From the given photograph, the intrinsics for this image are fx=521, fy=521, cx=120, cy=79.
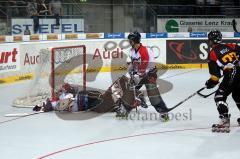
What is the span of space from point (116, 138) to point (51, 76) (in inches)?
144

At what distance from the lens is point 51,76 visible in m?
11.1

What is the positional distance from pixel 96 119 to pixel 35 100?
2175mm

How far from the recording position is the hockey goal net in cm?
1105

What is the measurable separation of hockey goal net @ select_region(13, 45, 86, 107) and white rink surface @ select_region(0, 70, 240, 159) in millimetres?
653

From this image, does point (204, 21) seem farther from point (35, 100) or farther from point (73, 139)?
point (73, 139)

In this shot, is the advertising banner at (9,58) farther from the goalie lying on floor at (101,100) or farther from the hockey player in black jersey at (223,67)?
the hockey player in black jersey at (223,67)

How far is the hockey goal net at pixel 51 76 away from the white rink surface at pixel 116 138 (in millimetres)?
653

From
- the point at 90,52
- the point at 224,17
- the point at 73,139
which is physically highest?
the point at 224,17

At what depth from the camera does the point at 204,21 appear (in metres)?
20.5

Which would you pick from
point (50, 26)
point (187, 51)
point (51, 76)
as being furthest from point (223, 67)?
point (187, 51)

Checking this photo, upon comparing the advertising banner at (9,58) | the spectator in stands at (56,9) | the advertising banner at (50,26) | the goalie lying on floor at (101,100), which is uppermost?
the spectator in stands at (56,9)

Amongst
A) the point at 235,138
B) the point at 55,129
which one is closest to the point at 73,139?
the point at 55,129

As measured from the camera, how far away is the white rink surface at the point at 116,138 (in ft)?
22.5

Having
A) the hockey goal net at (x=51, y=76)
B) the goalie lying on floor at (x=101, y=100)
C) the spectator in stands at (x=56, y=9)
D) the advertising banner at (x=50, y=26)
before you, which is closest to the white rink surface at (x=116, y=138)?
the goalie lying on floor at (x=101, y=100)
